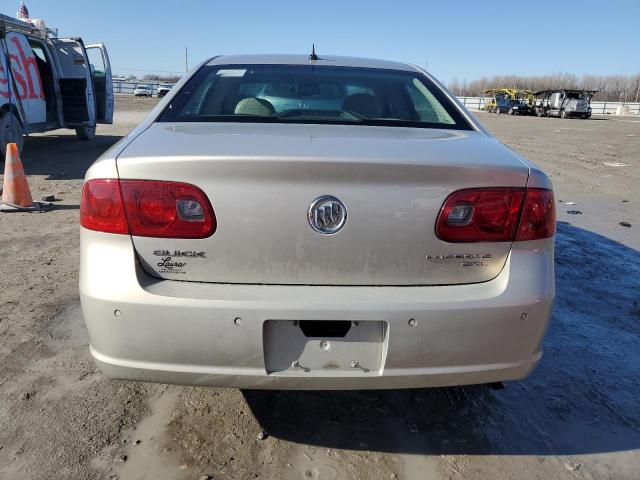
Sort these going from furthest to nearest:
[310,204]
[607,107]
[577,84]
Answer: [577,84]
[607,107]
[310,204]

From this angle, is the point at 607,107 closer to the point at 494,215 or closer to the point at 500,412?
the point at 500,412

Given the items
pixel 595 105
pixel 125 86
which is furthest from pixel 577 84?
pixel 125 86

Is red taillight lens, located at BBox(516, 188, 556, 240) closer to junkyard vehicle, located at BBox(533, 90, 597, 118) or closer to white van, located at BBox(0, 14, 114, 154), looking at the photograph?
white van, located at BBox(0, 14, 114, 154)

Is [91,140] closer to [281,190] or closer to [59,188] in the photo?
[59,188]

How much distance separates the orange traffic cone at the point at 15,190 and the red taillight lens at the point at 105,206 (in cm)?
490

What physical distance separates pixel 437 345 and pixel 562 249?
3630mm

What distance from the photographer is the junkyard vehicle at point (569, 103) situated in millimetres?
35812

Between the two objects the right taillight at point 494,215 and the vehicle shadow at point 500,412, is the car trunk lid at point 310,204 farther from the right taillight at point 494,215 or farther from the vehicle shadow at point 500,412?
the vehicle shadow at point 500,412

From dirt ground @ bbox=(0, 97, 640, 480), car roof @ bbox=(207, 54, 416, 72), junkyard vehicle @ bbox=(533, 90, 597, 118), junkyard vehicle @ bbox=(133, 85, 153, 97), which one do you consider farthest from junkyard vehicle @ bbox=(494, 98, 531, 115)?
car roof @ bbox=(207, 54, 416, 72)

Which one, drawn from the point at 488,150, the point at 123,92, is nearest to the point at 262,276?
the point at 488,150

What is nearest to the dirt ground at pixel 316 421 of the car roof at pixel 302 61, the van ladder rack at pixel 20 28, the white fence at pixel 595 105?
the car roof at pixel 302 61

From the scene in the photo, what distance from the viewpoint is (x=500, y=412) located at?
250cm

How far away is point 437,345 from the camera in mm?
1824

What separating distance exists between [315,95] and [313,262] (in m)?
1.51
